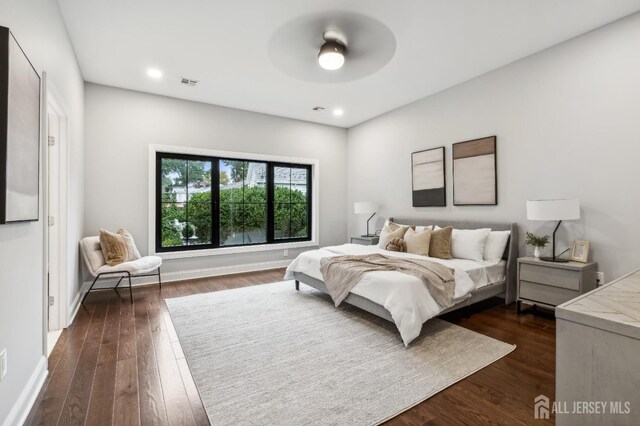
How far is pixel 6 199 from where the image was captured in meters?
1.47

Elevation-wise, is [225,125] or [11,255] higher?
[225,125]

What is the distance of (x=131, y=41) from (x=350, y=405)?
3896mm

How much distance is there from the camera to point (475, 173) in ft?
13.4

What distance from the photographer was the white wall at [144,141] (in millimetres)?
4172

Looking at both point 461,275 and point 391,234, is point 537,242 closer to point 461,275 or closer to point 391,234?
point 461,275

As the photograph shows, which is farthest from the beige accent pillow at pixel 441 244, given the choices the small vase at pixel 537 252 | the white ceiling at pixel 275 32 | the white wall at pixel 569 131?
the white ceiling at pixel 275 32

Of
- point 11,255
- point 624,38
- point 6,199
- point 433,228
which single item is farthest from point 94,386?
point 624,38

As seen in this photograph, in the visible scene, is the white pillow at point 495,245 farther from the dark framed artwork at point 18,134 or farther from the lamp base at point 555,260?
the dark framed artwork at point 18,134

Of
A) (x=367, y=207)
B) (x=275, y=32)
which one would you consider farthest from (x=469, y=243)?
(x=275, y=32)

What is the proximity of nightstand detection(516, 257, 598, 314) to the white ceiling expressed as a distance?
7.65 ft

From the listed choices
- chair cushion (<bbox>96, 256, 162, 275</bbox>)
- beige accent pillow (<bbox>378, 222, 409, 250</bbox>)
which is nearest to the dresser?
beige accent pillow (<bbox>378, 222, 409, 250</bbox>)

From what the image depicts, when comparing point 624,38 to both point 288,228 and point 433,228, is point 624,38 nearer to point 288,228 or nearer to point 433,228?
point 433,228

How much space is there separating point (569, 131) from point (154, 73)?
4.92 meters

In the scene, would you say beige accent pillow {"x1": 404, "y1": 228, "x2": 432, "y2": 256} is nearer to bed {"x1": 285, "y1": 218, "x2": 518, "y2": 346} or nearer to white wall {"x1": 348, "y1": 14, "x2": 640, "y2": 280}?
bed {"x1": 285, "y1": 218, "x2": 518, "y2": 346}
